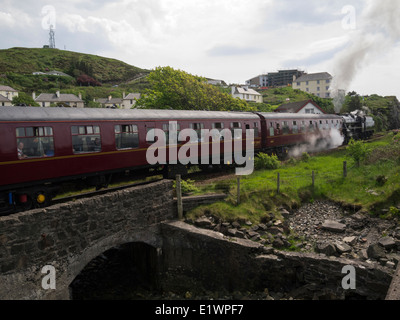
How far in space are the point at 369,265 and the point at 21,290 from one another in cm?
832

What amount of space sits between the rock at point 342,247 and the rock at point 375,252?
0.53m

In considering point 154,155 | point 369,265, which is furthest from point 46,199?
point 369,265

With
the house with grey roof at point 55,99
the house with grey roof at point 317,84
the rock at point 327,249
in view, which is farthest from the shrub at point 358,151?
the house with grey roof at point 317,84

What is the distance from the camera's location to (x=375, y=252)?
8125 mm

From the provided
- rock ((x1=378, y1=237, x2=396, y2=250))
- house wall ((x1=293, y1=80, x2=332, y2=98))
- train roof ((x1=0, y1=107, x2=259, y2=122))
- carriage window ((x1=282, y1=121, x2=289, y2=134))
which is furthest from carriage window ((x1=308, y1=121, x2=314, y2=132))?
house wall ((x1=293, y1=80, x2=332, y2=98))

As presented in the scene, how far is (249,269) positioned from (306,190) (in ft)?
17.7

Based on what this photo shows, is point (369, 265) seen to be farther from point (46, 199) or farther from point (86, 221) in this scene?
point (46, 199)

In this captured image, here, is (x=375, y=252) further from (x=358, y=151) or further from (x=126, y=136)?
(x=126, y=136)

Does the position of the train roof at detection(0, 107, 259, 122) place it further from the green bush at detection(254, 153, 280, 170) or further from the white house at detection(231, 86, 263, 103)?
the white house at detection(231, 86, 263, 103)

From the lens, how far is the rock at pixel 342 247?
8.46m

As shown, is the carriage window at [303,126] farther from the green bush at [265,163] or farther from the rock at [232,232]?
the rock at [232,232]

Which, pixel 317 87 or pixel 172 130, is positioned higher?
pixel 317 87

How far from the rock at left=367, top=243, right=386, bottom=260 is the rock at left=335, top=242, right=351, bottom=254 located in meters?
0.53

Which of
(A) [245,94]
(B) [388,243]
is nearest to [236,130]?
(B) [388,243]
